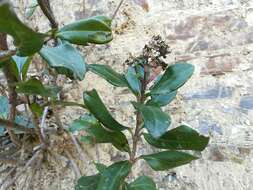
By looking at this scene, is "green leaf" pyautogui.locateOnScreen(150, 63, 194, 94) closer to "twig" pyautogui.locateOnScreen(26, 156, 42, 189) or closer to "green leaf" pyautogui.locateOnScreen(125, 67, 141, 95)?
"green leaf" pyautogui.locateOnScreen(125, 67, 141, 95)

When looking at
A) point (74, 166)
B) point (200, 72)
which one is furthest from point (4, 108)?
point (200, 72)

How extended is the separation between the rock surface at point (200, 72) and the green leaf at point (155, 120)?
35 centimetres

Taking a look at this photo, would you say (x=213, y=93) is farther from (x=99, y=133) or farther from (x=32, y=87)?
(x=32, y=87)

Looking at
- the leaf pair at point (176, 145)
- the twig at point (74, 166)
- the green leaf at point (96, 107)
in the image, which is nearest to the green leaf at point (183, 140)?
the leaf pair at point (176, 145)

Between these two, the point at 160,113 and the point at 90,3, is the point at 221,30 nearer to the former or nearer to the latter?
the point at 90,3

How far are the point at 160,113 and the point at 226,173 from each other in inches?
15.4

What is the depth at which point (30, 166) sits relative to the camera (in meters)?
1.13

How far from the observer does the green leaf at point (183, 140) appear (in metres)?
0.77

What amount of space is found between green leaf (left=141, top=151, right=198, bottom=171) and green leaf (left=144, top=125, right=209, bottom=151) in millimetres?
27

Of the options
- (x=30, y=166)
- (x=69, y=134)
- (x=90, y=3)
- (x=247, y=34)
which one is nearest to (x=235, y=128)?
(x=247, y=34)

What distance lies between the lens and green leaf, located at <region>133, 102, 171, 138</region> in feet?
2.39

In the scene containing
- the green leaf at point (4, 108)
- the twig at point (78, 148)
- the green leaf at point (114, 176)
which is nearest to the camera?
the green leaf at point (114, 176)

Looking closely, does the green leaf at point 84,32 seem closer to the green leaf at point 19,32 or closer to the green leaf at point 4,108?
the green leaf at point 19,32

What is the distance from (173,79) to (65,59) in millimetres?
240
